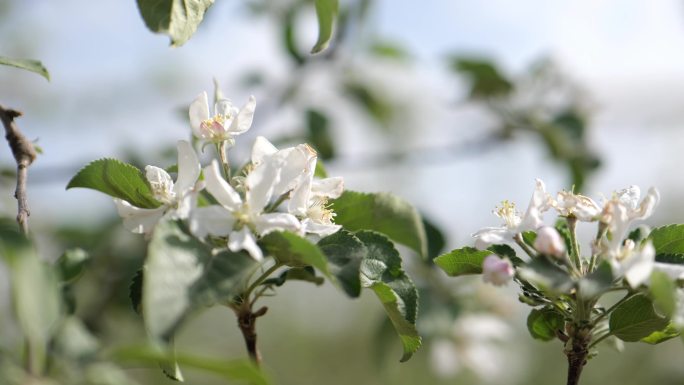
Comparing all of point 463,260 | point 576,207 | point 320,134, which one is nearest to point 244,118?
point 463,260

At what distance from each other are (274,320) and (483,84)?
13.3ft

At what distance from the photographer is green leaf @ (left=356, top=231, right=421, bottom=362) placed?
1075mm

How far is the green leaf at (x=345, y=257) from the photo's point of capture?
0.95 metres

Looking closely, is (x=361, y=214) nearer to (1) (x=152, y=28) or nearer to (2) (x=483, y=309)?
(1) (x=152, y=28)

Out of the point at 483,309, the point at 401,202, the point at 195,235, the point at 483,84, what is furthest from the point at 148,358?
the point at 483,84

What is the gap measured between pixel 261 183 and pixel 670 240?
21.8 inches

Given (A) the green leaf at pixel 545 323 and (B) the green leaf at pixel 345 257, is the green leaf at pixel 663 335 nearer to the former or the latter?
(A) the green leaf at pixel 545 323

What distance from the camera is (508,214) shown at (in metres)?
1.17

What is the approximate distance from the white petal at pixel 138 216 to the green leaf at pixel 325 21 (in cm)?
36

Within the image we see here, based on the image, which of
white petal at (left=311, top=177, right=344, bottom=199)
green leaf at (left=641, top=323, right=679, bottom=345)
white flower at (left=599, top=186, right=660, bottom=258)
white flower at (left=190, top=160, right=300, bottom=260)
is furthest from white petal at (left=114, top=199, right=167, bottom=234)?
green leaf at (left=641, top=323, right=679, bottom=345)

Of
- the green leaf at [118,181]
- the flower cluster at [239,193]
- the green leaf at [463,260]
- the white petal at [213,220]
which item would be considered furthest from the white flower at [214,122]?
the green leaf at [463,260]

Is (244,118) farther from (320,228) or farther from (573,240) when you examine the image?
(573,240)

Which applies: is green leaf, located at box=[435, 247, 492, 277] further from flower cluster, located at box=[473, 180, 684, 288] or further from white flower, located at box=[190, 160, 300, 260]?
white flower, located at box=[190, 160, 300, 260]

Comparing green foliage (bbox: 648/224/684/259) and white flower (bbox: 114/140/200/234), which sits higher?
green foliage (bbox: 648/224/684/259)
